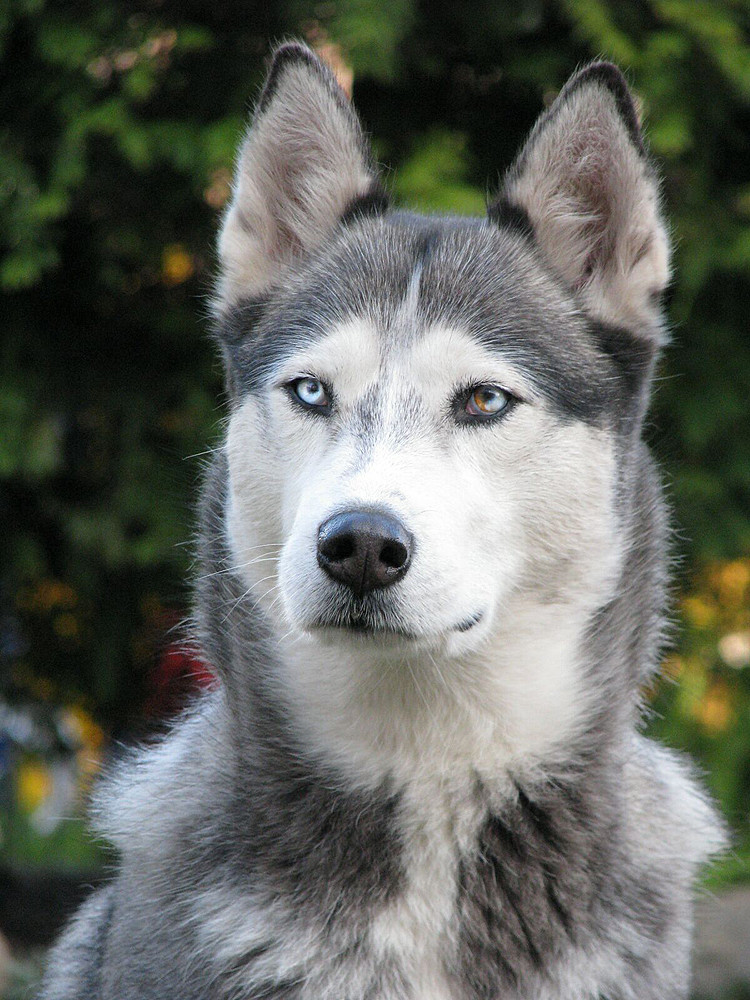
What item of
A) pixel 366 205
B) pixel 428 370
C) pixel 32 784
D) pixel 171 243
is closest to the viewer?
pixel 428 370

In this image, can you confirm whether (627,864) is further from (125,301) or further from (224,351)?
(125,301)

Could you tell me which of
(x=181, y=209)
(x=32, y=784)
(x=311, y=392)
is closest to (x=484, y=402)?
(x=311, y=392)

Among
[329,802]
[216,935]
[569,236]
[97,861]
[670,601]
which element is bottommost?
[97,861]

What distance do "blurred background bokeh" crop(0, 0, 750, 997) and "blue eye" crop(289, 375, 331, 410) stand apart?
157 centimetres

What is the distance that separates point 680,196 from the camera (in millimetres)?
5023

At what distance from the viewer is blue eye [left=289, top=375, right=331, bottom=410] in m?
2.90

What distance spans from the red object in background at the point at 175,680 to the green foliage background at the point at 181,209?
0.66 feet

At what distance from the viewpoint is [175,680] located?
15.4ft

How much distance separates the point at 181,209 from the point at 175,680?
2073mm

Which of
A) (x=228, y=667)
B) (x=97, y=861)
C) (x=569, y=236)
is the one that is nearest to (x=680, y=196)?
(x=569, y=236)

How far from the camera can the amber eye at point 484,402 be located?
2834mm

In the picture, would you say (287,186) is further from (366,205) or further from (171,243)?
(171,243)

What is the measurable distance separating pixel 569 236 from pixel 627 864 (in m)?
1.61

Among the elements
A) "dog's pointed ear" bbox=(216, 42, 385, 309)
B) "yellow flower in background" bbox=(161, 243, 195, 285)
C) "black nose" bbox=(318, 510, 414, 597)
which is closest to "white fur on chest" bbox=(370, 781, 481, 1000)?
"black nose" bbox=(318, 510, 414, 597)
